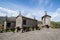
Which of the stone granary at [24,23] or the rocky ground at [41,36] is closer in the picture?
the rocky ground at [41,36]

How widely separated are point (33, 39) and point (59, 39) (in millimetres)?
3118

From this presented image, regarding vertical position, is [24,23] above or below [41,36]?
above

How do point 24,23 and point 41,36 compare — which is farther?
point 24,23

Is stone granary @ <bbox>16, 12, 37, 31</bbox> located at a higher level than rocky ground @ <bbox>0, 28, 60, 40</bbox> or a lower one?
higher

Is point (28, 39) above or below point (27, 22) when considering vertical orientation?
below

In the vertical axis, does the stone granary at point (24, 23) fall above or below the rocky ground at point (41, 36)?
above

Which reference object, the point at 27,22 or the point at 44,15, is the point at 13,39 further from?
the point at 27,22

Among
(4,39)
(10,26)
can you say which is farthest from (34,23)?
(4,39)

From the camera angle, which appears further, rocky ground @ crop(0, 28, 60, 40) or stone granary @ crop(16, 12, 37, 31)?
stone granary @ crop(16, 12, 37, 31)

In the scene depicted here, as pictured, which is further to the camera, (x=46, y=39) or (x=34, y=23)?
(x=34, y=23)

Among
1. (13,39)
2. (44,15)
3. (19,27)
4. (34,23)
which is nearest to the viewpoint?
(13,39)

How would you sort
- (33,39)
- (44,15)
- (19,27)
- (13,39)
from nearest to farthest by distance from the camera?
(33,39) → (13,39) → (44,15) → (19,27)

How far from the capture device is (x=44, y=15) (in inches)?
1254

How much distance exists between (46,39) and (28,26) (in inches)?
957
